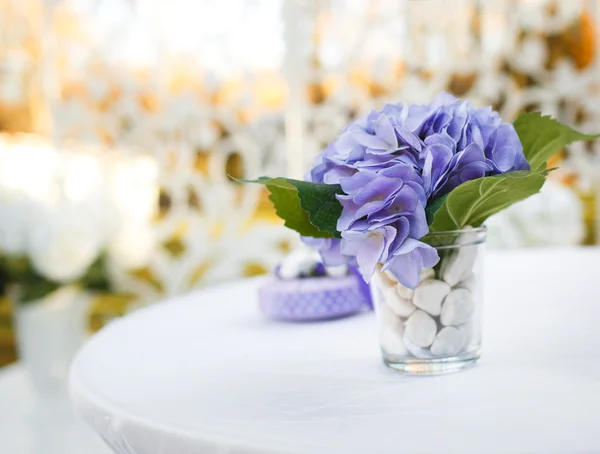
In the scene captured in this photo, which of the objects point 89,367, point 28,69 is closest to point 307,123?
point 28,69

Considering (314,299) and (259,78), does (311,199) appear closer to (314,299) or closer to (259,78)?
(314,299)

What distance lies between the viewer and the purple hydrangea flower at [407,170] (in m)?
0.58

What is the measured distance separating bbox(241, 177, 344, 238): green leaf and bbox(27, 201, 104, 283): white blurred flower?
1.27m

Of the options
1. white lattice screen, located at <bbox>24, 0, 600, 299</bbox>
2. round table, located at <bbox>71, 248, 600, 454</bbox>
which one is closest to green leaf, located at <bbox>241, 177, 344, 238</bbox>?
round table, located at <bbox>71, 248, 600, 454</bbox>

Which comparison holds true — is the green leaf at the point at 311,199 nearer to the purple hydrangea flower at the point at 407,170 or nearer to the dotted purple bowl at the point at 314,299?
the purple hydrangea flower at the point at 407,170

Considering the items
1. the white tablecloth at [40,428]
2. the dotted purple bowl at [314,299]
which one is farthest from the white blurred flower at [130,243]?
the dotted purple bowl at [314,299]

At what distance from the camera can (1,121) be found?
154 inches

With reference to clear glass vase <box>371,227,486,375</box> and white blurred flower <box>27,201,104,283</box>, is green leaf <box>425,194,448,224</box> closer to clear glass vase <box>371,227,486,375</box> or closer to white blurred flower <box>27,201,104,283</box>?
clear glass vase <box>371,227,486,375</box>

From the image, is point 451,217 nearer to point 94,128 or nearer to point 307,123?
point 307,123

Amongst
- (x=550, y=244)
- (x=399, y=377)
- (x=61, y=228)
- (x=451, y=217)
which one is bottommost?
(x=550, y=244)

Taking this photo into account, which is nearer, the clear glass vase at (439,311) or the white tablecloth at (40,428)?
the clear glass vase at (439,311)

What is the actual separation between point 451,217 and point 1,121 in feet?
12.3

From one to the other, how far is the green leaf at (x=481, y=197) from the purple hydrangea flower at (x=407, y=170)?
0.05 feet

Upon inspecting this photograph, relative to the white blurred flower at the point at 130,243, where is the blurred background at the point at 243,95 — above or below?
above
